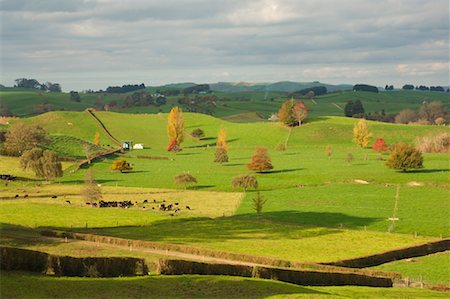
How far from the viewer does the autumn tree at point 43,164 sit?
133875 millimetres

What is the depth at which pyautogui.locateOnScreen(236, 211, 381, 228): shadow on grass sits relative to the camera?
90125 mm

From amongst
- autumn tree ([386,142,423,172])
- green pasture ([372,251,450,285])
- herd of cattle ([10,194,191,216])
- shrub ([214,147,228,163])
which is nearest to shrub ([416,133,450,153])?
autumn tree ([386,142,423,172])

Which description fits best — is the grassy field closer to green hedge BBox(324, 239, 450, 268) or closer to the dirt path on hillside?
the dirt path on hillside

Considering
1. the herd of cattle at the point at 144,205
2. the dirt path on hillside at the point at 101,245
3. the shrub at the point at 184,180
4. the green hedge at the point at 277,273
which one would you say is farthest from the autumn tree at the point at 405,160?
the green hedge at the point at 277,273

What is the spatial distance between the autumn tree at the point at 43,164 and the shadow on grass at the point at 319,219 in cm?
5271

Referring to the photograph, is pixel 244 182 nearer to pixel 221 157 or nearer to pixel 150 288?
pixel 221 157

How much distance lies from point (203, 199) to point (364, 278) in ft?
189

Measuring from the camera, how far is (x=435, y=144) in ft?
619

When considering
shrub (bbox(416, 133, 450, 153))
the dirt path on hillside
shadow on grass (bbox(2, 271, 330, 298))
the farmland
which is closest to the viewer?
shadow on grass (bbox(2, 271, 330, 298))

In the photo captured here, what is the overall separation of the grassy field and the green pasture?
→ 60.4 feet

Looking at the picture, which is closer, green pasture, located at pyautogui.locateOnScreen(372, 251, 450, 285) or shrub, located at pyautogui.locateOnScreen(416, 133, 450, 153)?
green pasture, located at pyautogui.locateOnScreen(372, 251, 450, 285)

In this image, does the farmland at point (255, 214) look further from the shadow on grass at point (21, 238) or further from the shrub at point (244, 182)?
the shrub at point (244, 182)

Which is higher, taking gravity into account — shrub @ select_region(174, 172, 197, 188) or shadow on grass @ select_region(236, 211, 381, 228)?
shrub @ select_region(174, 172, 197, 188)

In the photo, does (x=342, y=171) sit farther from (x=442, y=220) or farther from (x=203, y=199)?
(x=442, y=220)
